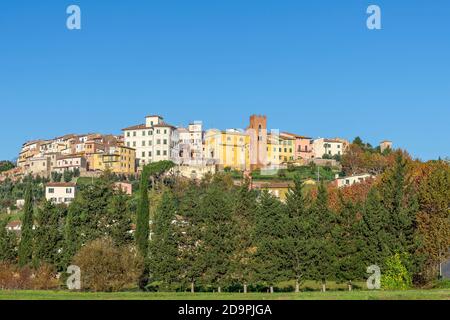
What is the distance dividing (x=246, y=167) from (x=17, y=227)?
1912 inches

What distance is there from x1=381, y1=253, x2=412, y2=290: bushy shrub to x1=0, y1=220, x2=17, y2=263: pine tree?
20348 mm

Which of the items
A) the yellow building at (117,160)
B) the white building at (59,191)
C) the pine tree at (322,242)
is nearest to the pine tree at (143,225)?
the pine tree at (322,242)

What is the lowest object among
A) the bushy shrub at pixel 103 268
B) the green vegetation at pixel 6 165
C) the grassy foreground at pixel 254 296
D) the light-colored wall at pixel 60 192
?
the grassy foreground at pixel 254 296

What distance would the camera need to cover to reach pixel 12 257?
38.6 metres

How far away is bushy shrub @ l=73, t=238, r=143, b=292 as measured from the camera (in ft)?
93.4

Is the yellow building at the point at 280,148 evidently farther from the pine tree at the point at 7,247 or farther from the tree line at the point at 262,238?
the pine tree at the point at 7,247

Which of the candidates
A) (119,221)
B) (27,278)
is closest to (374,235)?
(119,221)

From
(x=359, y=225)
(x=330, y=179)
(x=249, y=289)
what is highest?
(x=330, y=179)

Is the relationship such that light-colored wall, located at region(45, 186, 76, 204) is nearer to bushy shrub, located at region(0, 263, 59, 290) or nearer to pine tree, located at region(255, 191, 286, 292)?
bushy shrub, located at region(0, 263, 59, 290)

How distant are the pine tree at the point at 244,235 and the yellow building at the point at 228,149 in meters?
73.6

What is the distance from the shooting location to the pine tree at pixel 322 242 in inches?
1298

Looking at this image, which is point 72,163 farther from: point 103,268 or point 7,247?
point 103,268
